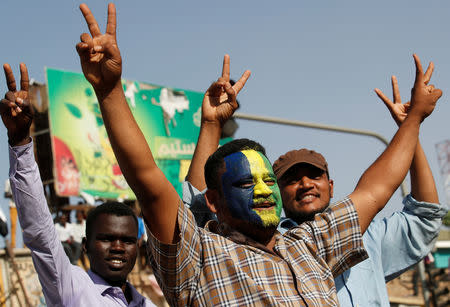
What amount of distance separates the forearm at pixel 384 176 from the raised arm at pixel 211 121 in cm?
71

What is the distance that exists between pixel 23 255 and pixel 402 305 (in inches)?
254

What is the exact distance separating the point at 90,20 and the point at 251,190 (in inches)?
33.3

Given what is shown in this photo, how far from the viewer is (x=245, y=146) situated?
8.03 feet

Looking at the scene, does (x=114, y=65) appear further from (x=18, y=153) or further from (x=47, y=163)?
(x=47, y=163)

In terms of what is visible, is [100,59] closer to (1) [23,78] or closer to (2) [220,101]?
(1) [23,78]

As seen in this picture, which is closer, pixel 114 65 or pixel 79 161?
pixel 114 65

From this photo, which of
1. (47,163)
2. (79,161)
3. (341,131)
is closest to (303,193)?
(341,131)

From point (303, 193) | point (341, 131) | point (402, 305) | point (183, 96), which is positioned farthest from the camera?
point (183, 96)

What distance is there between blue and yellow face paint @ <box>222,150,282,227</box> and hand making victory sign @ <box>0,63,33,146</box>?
0.77 metres

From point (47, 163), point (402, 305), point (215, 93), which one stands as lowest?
point (402, 305)

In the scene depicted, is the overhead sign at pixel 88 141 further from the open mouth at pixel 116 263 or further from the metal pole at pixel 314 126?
the open mouth at pixel 116 263

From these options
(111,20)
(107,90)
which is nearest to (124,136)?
(107,90)

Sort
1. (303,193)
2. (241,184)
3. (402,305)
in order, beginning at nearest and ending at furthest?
(241,184)
(303,193)
(402,305)

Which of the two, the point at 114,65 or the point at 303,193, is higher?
the point at 114,65
